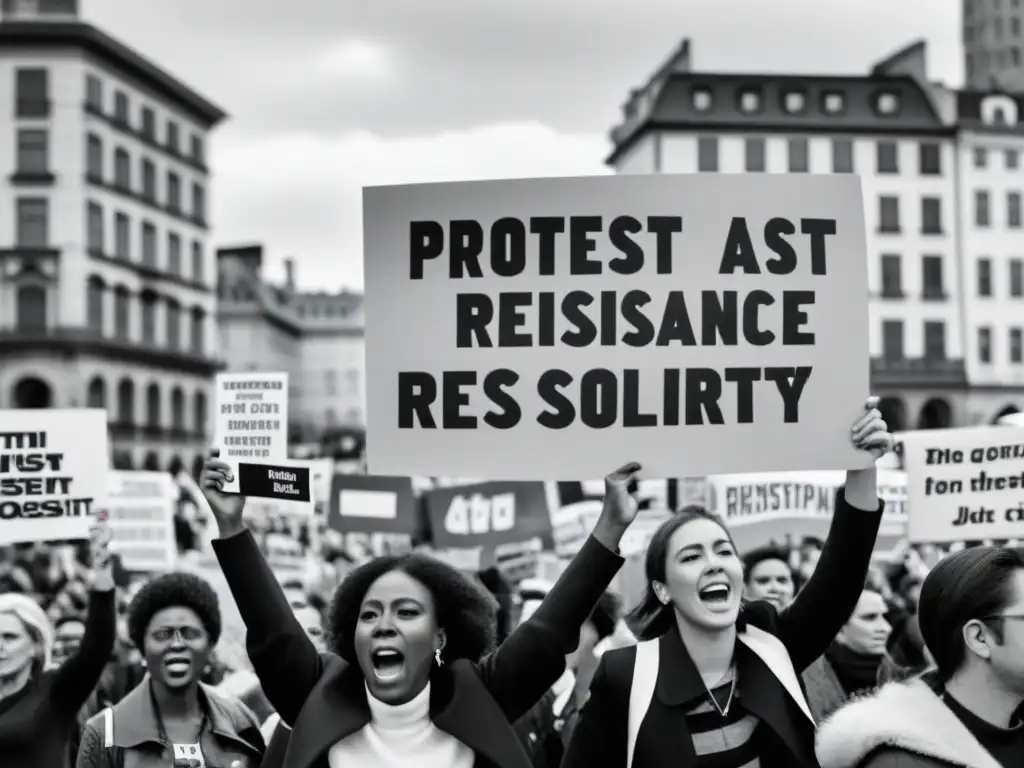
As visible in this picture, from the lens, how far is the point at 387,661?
3.51 metres

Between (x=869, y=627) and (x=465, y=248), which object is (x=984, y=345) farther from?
(x=465, y=248)

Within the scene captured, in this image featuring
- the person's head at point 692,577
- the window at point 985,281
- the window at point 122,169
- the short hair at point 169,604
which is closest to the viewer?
the person's head at point 692,577

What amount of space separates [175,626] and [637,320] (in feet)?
6.29

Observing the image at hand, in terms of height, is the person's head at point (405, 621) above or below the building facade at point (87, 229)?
below

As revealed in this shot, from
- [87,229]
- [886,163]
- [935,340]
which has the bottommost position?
[935,340]

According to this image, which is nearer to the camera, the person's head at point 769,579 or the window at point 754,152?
the person's head at point 769,579

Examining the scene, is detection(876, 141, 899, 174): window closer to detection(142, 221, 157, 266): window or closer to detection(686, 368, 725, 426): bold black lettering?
detection(142, 221, 157, 266): window

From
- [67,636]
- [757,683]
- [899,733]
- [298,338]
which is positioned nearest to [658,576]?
[757,683]

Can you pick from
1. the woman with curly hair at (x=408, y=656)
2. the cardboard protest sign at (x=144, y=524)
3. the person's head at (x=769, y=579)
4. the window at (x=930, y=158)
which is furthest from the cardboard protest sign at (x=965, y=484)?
the window at (x=930, y=158)

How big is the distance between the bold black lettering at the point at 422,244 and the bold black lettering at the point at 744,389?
2.95ft

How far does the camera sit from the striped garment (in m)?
3.74

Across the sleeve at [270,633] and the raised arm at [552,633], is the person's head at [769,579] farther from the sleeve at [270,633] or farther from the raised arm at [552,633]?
the sleeve at [270,633]

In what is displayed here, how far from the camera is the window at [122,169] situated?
5581 centimetres

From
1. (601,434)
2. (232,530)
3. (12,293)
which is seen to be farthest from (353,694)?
(12,293)
